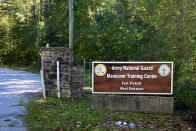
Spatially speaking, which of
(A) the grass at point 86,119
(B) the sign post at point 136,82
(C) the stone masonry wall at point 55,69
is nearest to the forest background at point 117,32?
(B) the sign post at point 136,82

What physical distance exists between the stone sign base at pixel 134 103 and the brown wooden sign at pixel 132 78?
0.55 ft

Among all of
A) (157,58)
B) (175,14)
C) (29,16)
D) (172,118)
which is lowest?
(172,118)

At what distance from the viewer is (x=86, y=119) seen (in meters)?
6.62

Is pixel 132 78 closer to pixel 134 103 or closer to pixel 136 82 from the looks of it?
pixel 136 82

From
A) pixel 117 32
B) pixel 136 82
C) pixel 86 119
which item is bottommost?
pixel 86 119

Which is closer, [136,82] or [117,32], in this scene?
[136,82]

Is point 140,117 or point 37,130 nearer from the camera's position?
point 37,130

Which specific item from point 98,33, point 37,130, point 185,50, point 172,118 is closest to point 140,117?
point 172,118

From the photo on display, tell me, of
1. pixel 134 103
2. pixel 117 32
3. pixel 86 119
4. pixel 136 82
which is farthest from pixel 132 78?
pixel 117 32

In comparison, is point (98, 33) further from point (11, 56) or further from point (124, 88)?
point (11, 56)

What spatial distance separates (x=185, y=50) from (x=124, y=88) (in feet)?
7.05

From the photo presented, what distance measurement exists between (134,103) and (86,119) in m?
1.90

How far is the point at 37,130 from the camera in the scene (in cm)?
594

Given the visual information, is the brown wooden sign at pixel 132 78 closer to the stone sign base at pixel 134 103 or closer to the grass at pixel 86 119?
the stone sign base at pixel 134 103
